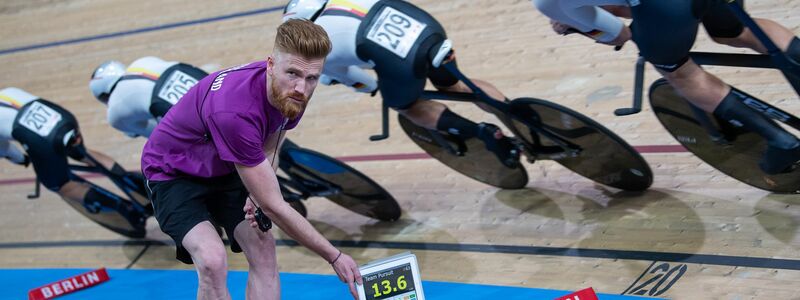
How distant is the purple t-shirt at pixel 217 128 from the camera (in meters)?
2.29

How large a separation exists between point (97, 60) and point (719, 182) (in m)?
5.66

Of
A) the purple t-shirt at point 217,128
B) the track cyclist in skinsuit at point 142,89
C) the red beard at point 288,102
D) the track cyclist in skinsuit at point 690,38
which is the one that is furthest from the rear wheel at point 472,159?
the red beard at point 288,102

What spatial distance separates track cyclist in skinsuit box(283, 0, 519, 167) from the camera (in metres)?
3.52

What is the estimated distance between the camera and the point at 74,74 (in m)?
7.54

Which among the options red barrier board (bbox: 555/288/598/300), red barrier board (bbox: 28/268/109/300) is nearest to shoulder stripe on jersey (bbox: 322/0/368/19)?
red barrier board (bbox: 555/288/598/300)

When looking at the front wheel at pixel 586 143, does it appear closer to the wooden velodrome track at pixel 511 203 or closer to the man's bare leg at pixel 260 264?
the wooden velodrome track at pixel 511 203

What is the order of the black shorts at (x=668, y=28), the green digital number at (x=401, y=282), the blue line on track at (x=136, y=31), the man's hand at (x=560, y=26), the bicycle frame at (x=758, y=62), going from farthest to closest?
the blue line on track at (x=136, y=31), the man's hand at (x=560, y=26), the bicycle frame at (x=758, y=62), the black shorts at (x=668, y=28), the green digital number at (x=401, y=282)

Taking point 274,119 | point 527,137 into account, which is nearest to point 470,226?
point 527,137

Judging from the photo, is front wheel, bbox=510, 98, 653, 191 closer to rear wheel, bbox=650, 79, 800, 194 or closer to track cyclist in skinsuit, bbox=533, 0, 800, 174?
rear wheel, bbox=650, 79, 800, 194

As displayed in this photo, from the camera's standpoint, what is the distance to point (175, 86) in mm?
4078

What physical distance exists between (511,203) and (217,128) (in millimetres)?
Answer: 2122

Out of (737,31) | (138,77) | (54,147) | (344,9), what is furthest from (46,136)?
(737,31)

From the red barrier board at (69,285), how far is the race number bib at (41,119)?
2.61 feet

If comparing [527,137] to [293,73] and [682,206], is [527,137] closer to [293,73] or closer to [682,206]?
[682,206]
